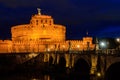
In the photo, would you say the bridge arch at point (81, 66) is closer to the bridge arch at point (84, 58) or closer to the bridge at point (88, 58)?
the bridge at point (88, 58)

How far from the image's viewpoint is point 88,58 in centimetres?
4953

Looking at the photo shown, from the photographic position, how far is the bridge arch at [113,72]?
43319 millimetres

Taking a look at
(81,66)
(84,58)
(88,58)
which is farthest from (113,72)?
(81,66)

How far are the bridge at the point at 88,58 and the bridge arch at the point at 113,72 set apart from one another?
82 centimetres

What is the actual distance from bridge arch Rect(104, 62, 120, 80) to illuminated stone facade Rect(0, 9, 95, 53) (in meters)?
48.4

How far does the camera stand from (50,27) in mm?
106688

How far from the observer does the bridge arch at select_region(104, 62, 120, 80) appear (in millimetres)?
43319

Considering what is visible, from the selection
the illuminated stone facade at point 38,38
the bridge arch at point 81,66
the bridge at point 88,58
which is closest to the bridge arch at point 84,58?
the bridge at point 88,58

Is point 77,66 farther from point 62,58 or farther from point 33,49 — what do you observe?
point 33,49

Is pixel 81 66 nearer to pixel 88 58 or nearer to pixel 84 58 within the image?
pixel 84 58

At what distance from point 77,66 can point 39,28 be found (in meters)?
45.9

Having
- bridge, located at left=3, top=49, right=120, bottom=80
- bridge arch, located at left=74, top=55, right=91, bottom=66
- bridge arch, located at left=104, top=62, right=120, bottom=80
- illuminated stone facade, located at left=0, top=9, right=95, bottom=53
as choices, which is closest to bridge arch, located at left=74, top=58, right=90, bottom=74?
bridge, located at left=3, top=49, right=120, bottom=80

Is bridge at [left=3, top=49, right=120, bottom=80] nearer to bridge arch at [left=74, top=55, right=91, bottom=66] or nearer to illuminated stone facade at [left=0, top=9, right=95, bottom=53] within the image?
bridge arch at [left=74, top=55, right=91, bottom=66]

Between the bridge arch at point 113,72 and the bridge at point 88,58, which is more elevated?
the bridge at point 88,58
